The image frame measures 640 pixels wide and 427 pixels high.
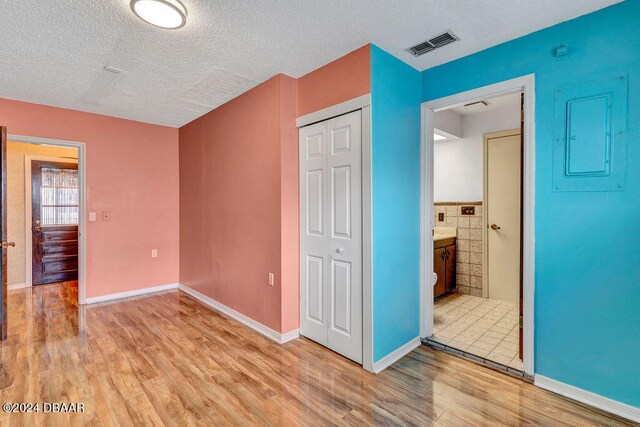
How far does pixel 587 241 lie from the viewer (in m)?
2.00

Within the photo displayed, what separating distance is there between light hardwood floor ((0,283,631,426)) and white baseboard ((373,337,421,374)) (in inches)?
2.3

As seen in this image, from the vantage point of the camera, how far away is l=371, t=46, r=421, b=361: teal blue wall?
2418mm

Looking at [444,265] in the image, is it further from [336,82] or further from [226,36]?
[226,36]

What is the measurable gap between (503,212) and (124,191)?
17.0 ft

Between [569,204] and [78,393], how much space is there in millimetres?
3589

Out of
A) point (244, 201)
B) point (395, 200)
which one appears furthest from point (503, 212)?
Answer: point (244, 201)

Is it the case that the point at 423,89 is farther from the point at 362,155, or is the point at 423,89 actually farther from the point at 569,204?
the point at 569,204

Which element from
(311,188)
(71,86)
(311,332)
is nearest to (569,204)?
(311,188)

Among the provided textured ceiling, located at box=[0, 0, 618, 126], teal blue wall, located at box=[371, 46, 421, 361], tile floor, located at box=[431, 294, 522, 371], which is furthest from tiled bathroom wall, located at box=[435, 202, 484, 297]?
textured ceiling, located at box=[0, 0, 618, 126]

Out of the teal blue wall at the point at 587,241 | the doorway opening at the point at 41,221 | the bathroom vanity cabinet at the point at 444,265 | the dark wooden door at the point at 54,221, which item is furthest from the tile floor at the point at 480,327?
the dark wooden door at the point at 54,221

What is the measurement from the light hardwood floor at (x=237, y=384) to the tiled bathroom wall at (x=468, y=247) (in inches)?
73.9

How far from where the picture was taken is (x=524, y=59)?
225cm

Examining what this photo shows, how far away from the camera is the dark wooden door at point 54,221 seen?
4.88 metres

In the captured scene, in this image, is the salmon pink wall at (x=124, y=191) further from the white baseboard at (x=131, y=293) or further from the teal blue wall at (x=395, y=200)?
the teal blue wall at (x=395, y=200)
